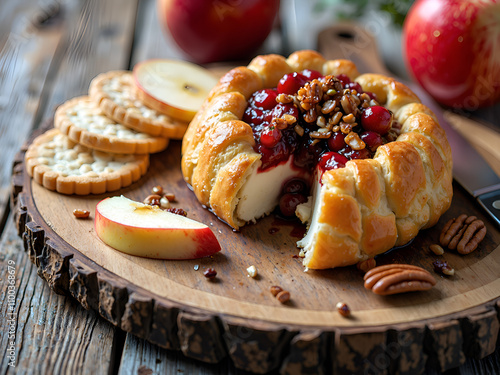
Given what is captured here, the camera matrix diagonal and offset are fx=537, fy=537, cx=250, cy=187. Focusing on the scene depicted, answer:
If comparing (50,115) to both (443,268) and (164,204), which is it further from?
(443,268)

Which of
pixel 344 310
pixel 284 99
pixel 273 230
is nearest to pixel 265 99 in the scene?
pixel 284 99

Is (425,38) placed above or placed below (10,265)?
above

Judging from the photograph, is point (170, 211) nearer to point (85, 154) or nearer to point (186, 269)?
point (186, 269)

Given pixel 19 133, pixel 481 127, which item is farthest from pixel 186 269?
pixel 481 127

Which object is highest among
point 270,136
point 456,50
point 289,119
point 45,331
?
point 456,50

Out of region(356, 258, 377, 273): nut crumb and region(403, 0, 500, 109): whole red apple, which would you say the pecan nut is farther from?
region(403, 0, 500, 109): whole red apple

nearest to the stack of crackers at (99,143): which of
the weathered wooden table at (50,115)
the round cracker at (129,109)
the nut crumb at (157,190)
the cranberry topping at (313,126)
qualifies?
the round cracker at (129,109)
